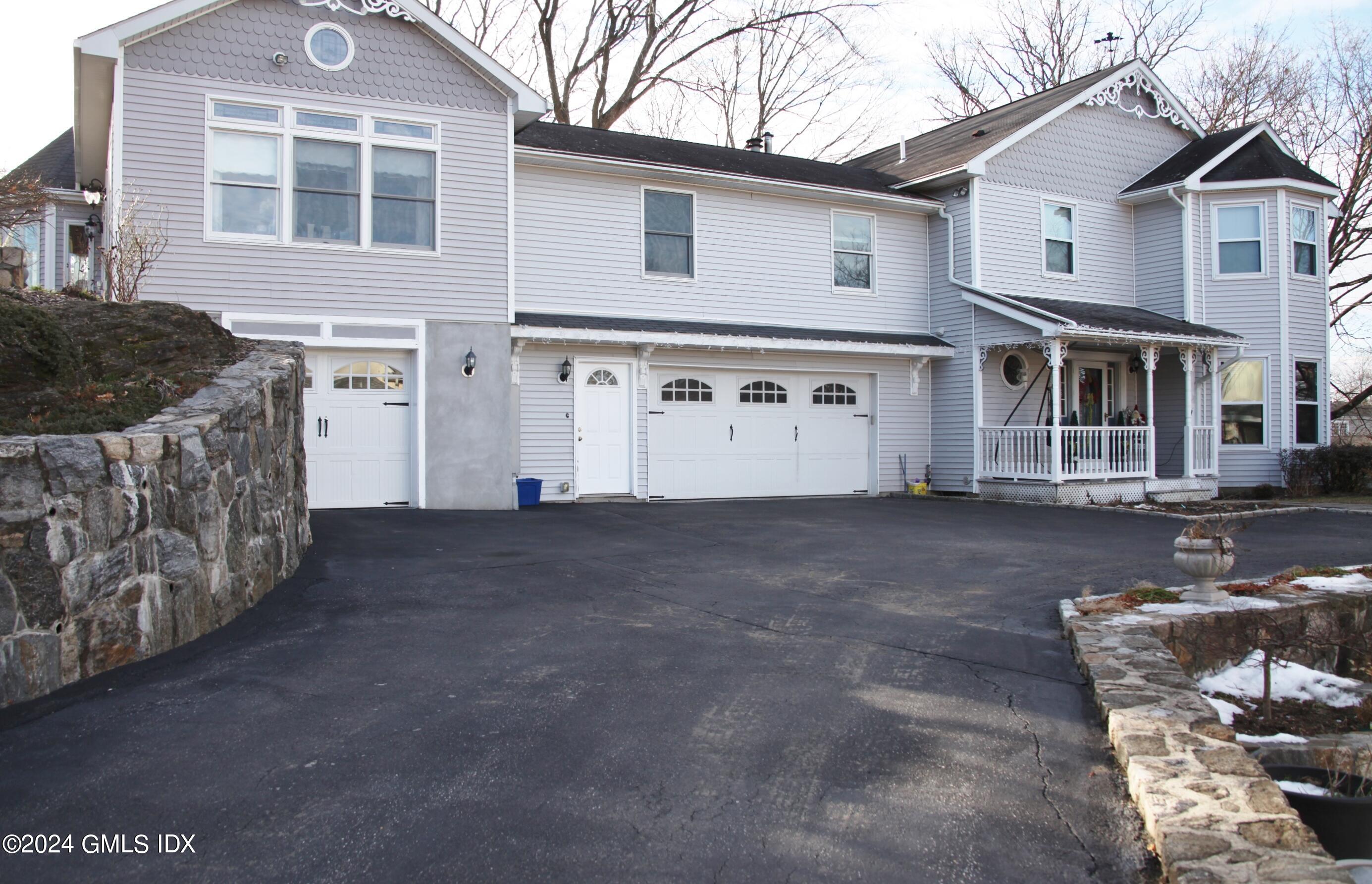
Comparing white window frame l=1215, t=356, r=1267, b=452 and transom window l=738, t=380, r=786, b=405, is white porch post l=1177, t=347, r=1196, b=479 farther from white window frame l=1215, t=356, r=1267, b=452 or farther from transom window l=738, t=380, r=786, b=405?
transom window l=738, t=380, r=786, b=405

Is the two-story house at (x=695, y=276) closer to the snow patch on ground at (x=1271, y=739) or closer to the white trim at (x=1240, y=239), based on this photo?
the white trim at (x=1240, y=239)

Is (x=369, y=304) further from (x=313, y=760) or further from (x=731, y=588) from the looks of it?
(x=313, y=760)

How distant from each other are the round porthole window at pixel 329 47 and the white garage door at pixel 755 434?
6.18 metres

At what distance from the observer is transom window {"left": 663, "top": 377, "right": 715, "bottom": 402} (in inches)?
602

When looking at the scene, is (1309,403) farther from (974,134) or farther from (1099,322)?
(974,134)

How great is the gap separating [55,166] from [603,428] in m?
11.9

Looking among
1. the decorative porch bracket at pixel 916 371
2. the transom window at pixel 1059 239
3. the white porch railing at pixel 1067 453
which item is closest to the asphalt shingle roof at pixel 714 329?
the decorative porch bracket at pixel 916 371

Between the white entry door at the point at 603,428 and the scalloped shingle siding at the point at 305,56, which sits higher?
the scalloped shingle siding at the point at 305,56

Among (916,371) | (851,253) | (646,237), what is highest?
(851,253)

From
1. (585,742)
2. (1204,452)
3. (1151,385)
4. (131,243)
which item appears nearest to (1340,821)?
(585,742)

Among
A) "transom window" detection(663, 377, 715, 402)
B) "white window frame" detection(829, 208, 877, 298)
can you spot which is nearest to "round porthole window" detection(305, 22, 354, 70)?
"transom window" detection(663, 377, 715, 402)

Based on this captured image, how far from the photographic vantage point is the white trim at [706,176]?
14.0 m

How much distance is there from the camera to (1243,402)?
1786 centimetres

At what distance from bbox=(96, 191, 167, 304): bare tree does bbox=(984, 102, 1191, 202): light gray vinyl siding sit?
512 inches
